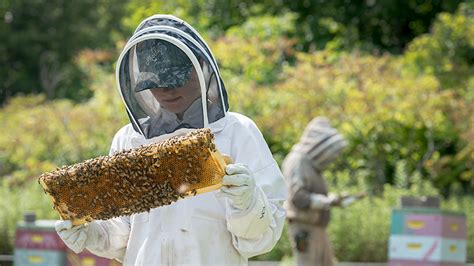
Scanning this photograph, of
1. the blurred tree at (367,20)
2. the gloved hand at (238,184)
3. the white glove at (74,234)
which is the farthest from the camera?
the blurred tree at (367,20)

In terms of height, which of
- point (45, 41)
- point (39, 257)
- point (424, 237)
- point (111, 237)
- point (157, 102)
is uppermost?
point (45, 41)

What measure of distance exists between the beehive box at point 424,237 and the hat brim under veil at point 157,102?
19.2ft

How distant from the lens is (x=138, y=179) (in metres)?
4.16

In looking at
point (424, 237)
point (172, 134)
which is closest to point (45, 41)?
point (424, 237)

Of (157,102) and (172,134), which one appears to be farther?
(157,102)

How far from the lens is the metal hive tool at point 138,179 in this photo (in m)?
4.07

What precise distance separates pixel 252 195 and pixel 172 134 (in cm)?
47

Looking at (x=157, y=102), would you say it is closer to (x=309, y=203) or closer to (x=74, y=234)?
(x=74, y=234)

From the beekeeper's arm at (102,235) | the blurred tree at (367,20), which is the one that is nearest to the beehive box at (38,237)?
the beekeeper's arm at (102,235)

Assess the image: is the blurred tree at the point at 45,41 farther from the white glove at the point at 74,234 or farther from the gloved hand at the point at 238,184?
the gloved hand at the point at 238,184

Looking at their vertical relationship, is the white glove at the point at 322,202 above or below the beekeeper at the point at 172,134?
below

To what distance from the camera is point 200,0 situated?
2286 centimetres

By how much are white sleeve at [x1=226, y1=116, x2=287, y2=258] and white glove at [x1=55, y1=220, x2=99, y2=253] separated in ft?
1.71

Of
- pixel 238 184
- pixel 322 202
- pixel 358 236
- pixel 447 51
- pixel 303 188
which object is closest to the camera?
pixel 238 184
